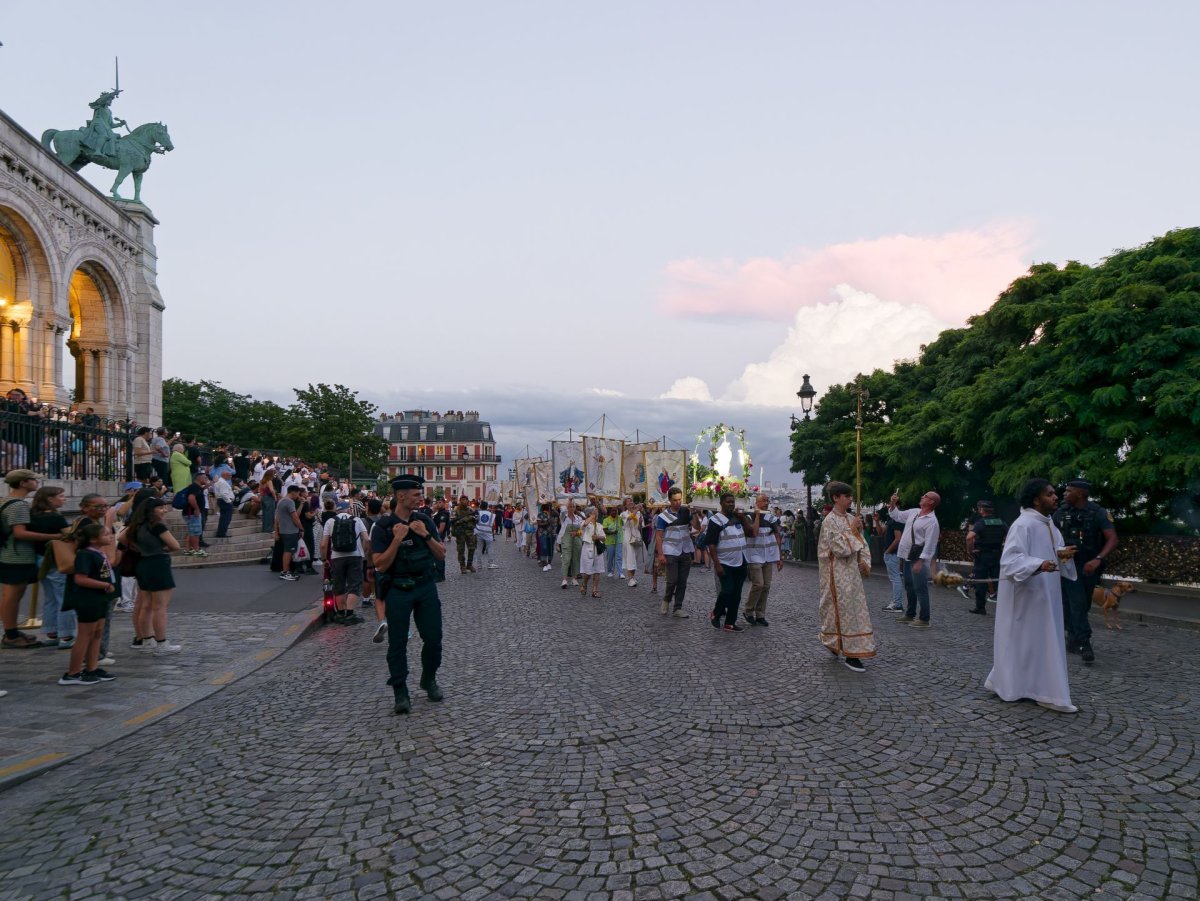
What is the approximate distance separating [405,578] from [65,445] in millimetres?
13584

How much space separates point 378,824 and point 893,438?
22560 mm

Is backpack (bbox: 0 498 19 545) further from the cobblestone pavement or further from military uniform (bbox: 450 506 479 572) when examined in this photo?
military uniform (bbox: 450 506 479 572)

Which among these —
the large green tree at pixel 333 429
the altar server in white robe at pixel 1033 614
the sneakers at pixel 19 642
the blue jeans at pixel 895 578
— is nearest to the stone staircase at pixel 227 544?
the sneakers at pixel 19 642

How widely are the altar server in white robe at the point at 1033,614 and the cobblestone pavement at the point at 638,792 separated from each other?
0.79ft

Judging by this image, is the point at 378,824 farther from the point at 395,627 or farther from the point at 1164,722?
the point at 1164,722

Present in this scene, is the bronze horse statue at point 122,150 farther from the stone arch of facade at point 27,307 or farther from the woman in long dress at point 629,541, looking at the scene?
the woman in long dress at point 629,541

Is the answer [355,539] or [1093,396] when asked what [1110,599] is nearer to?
[1093,396]

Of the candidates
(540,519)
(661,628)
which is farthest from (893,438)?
(661,628)

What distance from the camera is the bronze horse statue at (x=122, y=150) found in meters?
25.0

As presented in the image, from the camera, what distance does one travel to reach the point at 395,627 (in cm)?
581

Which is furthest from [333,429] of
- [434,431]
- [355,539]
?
[434,431]

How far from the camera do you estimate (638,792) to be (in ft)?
13.4

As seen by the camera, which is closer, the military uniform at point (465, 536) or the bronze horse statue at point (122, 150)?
the military uniform at point (465, 536)

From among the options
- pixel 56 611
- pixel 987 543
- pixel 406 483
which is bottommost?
pixel 56 611
